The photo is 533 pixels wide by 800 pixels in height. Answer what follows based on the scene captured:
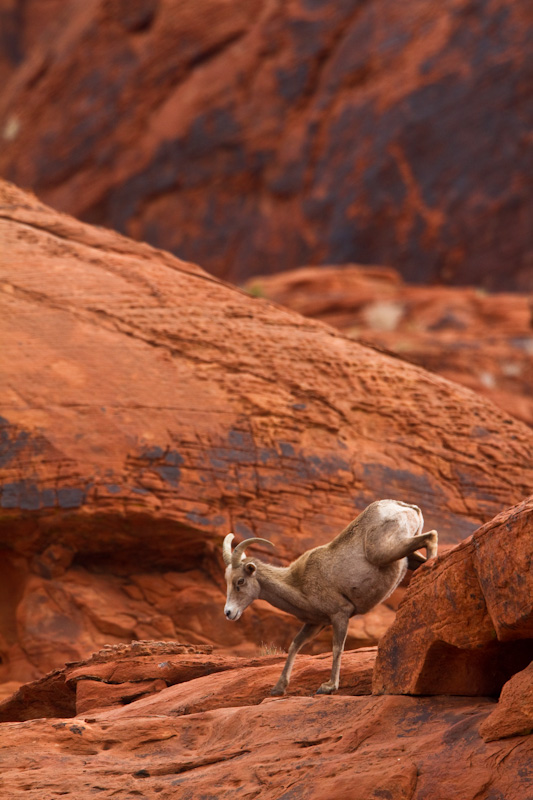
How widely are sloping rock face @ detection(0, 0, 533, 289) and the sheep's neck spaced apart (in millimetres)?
24724

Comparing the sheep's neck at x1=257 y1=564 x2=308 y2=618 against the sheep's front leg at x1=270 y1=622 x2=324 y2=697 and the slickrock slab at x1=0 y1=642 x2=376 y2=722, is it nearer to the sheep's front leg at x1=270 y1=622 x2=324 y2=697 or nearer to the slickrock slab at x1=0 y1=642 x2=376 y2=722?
the sheep's front leg at x1=270 y1=622 x2=324 y2=697

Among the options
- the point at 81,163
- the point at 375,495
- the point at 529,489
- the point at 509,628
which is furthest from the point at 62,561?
the point at 81,163

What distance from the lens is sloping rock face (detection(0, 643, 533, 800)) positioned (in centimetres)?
585

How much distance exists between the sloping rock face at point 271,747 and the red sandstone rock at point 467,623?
0.64ft

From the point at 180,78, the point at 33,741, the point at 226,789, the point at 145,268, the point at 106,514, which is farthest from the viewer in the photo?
the point at 180,78

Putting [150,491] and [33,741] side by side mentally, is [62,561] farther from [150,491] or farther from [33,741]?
[33,741]

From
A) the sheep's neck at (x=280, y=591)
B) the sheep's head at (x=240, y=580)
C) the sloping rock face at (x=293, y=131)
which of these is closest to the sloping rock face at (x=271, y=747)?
the sheep's neck at (x=280, y=591)

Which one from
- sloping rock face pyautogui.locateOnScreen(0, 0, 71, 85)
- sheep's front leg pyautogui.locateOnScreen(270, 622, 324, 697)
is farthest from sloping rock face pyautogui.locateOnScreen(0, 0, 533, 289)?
sheep's front leg pyautogui.locateOnScreen(270, 622, 324, 697)

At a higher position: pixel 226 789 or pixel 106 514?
pixel 106 514

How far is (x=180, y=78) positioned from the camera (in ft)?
118

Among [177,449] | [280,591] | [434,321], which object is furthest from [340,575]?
[434,321]

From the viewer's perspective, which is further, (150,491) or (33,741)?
(150,491)

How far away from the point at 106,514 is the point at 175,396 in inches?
72.3

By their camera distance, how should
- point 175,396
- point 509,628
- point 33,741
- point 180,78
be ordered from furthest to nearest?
point 180,78, point 175,396, point 33,741, point 509,628
